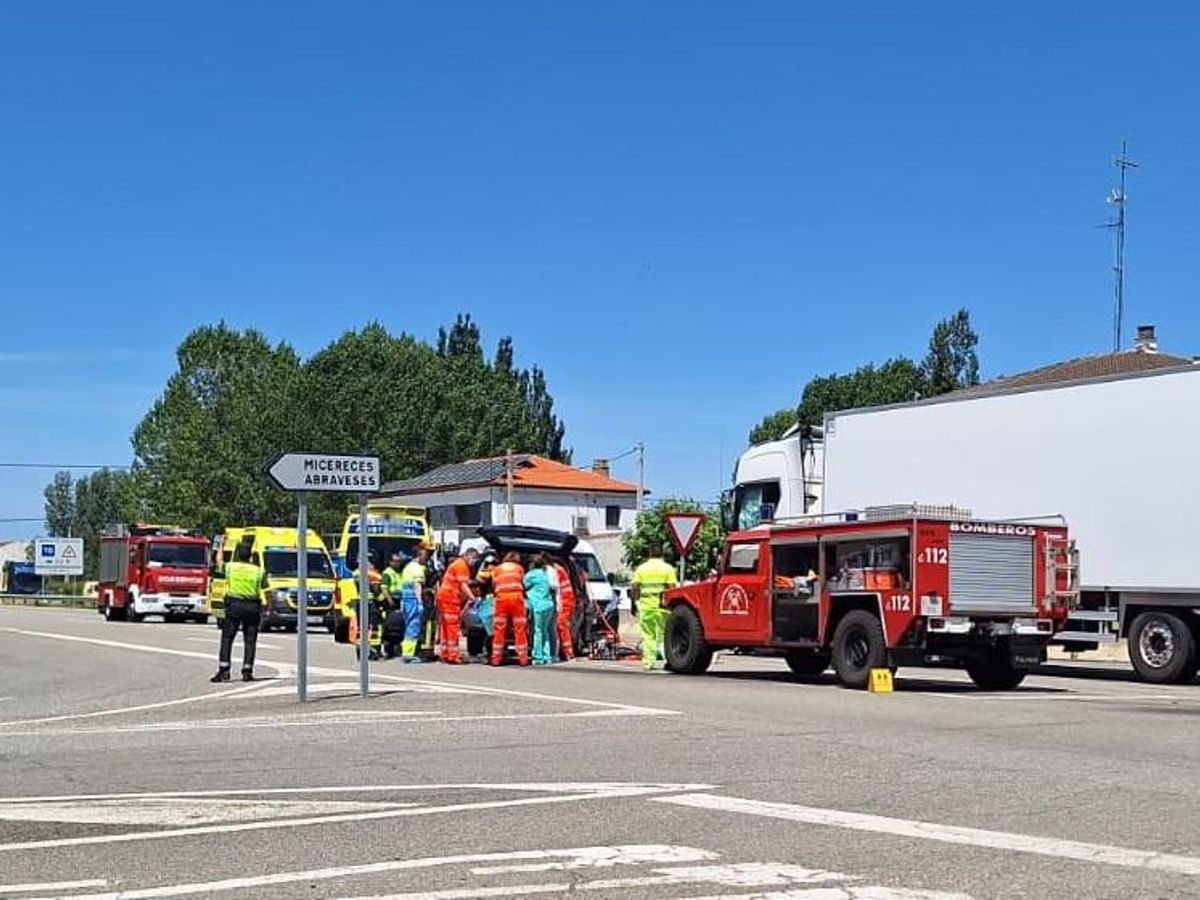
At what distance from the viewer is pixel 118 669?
24234 mm

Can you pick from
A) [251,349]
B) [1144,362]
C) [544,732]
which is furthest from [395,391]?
[544,732]

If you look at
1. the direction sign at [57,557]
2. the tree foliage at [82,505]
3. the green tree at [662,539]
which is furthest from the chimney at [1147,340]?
the tree foliage at [82,505]

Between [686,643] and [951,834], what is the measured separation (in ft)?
44.6

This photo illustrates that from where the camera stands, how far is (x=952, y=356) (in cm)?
8175

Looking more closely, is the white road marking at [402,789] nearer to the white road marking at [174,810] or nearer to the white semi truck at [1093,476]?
the white road marking at [174,810]

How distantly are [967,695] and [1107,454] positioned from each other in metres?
4.69

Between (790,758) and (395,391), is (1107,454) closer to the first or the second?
(790,758)

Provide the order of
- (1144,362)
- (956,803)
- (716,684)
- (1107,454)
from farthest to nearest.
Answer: (1144,362) → (1107,454) → (716,684) → (956,803)

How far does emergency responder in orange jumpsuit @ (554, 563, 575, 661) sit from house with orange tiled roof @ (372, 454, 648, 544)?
51.4 m

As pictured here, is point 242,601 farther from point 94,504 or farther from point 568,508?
point 94,504

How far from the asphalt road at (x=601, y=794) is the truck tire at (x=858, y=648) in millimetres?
452

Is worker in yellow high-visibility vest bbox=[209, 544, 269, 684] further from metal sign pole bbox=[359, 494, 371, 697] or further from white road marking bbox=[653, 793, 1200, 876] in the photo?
Answer: white road marking bbox=[653, 793, 1200, 876]

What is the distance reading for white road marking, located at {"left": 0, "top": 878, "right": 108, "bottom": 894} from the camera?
7.16 metres

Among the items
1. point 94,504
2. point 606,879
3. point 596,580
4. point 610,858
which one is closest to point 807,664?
point 596,580
